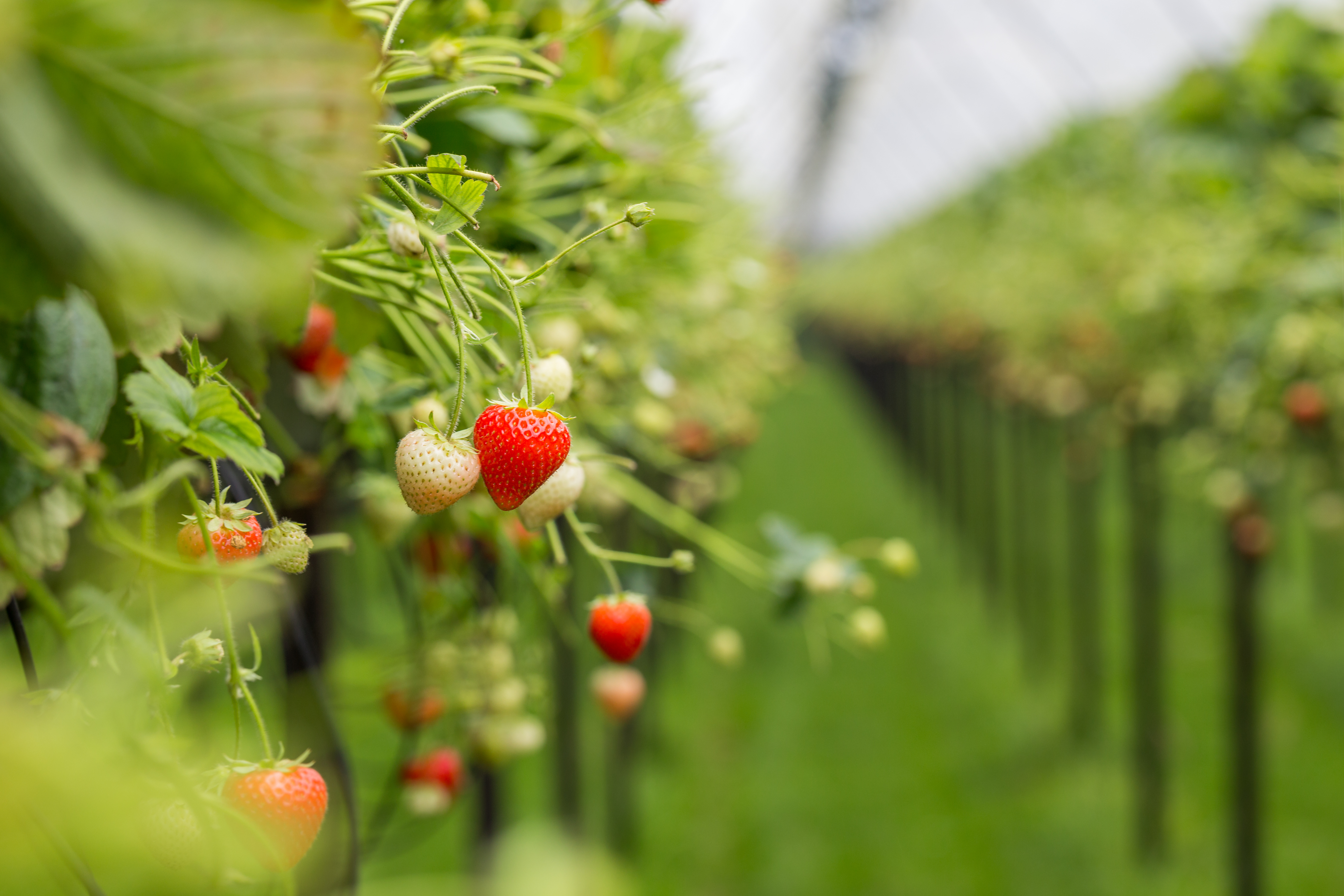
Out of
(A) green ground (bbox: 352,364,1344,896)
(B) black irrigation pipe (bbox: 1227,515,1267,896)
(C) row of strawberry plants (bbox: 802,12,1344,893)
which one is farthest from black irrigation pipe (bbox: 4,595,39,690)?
(B) black irrigation pipe (bbox: 1227,515,1267,896)

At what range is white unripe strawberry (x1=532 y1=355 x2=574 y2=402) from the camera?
15.5 inches

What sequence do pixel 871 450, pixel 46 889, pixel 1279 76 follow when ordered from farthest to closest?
pixel 871 450, pixel 1279 76, pixel 46 889

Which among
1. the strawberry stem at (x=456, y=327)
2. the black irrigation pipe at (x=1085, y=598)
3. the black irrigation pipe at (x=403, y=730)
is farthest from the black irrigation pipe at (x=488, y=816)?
the black irrigation pipe at (x=1085, y=598)

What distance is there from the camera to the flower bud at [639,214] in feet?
1.10

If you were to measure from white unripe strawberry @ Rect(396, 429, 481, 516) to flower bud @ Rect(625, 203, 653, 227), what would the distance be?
0.31ft

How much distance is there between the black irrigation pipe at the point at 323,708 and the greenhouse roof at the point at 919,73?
0.35 metres

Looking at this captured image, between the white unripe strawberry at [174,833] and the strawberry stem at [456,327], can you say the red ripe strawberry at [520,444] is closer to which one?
the strawberry stem at [456,327]

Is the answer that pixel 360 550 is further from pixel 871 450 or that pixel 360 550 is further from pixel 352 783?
pixel 871 450

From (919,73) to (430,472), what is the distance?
9089 millimetres

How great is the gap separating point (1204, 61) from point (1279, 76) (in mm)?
1055

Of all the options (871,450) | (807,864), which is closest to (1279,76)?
(807,864)

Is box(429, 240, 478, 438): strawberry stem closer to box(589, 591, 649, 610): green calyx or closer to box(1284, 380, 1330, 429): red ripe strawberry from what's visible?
box(589, 591, 649, 610): green calyx

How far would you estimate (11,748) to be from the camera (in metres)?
0.17

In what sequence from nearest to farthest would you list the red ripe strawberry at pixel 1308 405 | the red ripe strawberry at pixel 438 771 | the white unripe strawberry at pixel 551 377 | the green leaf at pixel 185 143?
the green leaf at pixel 185 143 < the white unripe strawberry at pixel 551 377 < the red ripe strawberry at pixel 438 771 < the red ripe strawberry at pixel 1308 405
